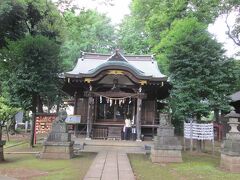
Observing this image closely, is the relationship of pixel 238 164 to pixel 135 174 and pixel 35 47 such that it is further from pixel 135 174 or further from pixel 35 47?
pixel 35 47

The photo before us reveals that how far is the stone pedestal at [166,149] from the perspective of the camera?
11.9 m

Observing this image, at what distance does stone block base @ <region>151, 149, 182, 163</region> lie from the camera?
11883 mm

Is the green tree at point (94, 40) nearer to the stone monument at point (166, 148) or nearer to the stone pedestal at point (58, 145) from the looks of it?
the stone pedestal at point (58, 145)

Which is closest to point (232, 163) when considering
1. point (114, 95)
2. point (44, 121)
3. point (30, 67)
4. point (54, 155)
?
point (54, 155)

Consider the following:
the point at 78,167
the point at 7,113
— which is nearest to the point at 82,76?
the point at 7,113

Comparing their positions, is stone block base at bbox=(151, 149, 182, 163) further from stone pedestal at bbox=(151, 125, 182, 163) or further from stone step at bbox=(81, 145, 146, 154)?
stone step at bbox=(81, 145, 146, 154)

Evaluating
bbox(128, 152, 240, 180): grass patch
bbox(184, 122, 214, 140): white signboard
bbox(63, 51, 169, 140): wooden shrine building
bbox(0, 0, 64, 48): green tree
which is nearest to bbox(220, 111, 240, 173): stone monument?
bbox(128, 152, 240, 180): grass patch

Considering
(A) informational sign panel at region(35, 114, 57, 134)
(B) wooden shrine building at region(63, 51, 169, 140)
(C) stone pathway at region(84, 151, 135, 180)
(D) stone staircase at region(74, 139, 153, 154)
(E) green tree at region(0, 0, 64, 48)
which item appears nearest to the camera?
A: (C) stone pathway at region(84, 151, 135, 180)

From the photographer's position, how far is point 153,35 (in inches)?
1276

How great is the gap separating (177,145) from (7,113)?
1234cm

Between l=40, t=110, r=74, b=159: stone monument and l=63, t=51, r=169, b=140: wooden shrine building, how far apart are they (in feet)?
20.7

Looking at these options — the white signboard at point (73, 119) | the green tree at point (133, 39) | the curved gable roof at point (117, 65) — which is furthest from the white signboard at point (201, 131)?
the green tree at point (133, 39)

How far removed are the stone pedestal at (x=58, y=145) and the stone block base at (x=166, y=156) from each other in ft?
10.7

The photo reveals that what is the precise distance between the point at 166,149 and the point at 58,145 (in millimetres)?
4096
